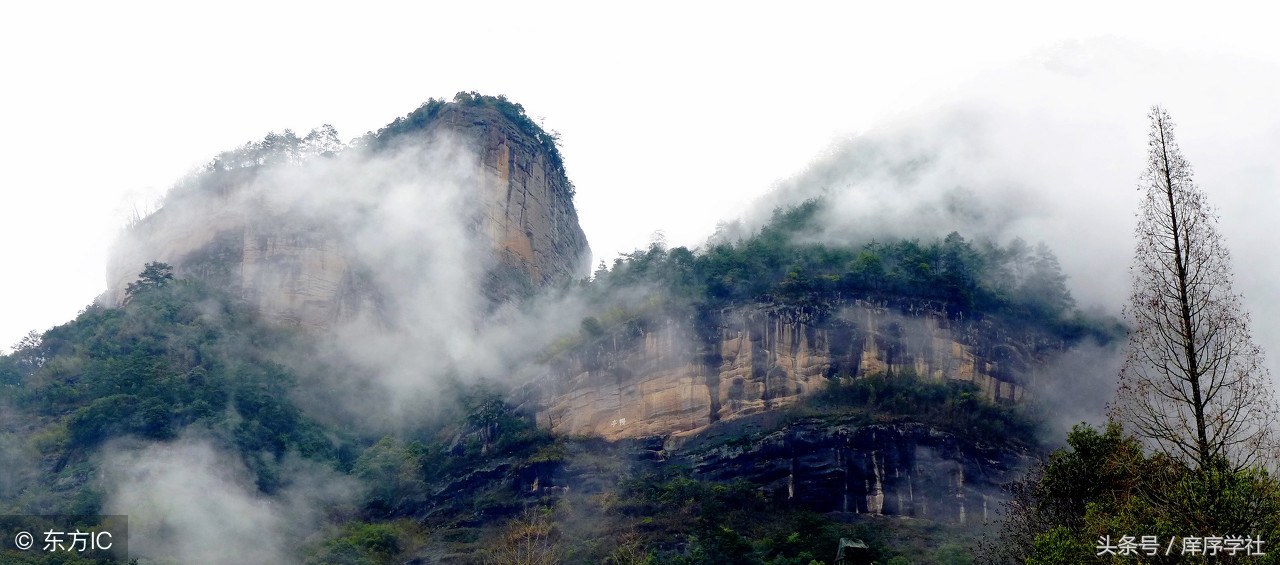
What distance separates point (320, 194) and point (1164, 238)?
8145 cm

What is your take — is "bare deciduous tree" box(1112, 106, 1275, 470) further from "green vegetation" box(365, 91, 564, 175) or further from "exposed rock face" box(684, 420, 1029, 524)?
"green vegetation" box(365, 91, 564, 175)

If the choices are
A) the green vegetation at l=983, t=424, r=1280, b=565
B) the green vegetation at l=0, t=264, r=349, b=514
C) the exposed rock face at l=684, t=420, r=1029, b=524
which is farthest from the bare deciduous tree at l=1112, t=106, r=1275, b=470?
the green vegetation at l=0, t=264, r=349, b=514

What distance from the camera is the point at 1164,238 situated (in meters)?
19.6

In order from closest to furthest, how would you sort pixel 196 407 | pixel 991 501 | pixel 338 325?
pixel 991 501
pixel 196 407
pixel 338 325

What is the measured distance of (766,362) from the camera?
6512 cm

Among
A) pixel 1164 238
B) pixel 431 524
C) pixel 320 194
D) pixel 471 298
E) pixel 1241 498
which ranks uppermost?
pixel 320 194

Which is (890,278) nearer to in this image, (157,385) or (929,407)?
(929,407)

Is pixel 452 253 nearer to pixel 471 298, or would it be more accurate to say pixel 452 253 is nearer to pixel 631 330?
Answer: pixel 471 298

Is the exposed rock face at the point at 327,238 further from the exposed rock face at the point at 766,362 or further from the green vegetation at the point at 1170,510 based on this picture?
the green vegetation at the point at 1170,510

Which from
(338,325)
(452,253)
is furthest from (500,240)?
(338,325)

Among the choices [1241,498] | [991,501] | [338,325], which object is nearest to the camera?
[1241,498]

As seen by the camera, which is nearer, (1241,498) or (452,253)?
(1241,498)

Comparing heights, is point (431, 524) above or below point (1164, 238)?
below

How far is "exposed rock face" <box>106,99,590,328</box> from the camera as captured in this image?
8681 centimetres
